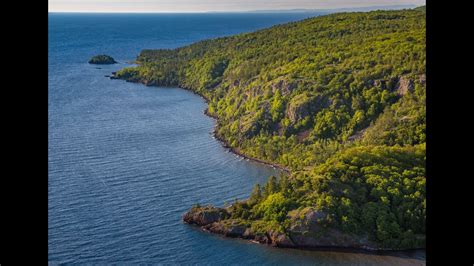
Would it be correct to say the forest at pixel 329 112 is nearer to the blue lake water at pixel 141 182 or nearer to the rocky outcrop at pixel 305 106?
the rocky outcrop at pixel 305 106

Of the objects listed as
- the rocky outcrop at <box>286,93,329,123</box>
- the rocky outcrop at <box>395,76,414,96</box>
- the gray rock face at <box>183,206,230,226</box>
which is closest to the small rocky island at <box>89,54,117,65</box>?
the rocky outcrop at <box>286,93,329,123</box>

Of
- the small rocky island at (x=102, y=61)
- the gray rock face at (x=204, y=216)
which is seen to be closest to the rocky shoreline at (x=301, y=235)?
the gray rock face at (x=204, y=216)

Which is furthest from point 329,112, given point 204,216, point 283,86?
point 204,216

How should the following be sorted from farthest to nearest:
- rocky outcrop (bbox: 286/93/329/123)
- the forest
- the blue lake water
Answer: rocky outcrop (bbox: 286/93/329/123) → the forest → the blue lake water

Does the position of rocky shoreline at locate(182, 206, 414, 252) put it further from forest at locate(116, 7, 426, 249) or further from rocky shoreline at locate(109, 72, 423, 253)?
forest at locate(116, 7, 426, 249)
